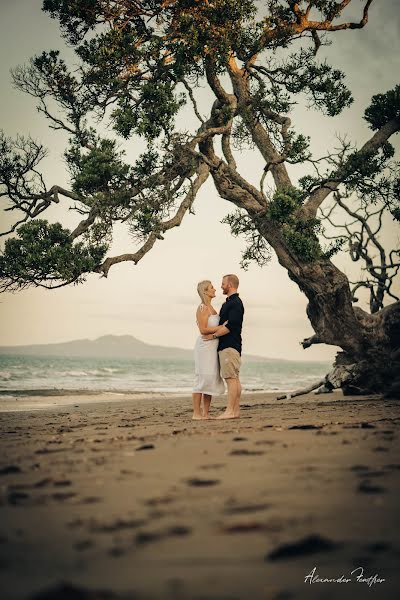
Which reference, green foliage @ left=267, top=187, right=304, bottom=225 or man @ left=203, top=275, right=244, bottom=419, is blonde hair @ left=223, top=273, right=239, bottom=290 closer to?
man @ left=203, top=275, right=244, bottom=419

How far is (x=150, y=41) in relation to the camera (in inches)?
438

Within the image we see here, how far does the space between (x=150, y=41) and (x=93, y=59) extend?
1.26m

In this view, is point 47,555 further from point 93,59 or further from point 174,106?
point 93,59

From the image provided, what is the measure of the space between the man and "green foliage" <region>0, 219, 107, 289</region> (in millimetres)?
3884

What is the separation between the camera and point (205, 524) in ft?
7.23

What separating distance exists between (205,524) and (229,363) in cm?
548

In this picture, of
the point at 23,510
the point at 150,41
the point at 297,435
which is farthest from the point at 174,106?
the point at 23,510

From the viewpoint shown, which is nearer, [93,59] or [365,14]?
[93,59]

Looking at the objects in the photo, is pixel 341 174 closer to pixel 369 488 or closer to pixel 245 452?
pixel 245 452

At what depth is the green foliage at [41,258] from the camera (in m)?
10.3

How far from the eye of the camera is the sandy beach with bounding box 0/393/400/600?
5.59ft

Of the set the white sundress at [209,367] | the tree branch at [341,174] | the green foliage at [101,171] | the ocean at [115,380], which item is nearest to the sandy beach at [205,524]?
the white sundress at [209,367]

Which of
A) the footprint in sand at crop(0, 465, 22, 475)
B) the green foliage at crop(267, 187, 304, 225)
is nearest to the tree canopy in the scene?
the green foliage at crop(267, 187, 304, 225)

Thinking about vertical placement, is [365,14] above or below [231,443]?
above
